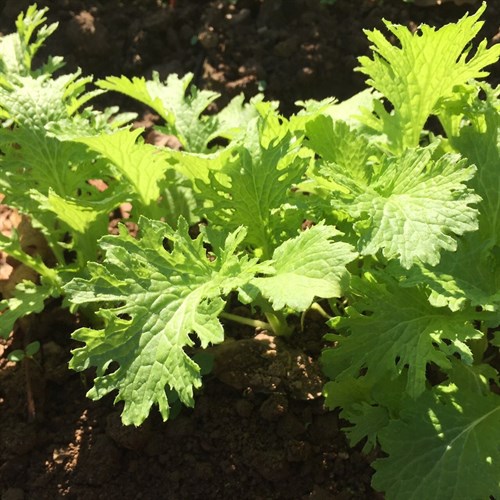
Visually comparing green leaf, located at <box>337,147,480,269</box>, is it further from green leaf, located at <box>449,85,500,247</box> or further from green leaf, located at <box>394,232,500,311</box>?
green leaf, located at <box>449,85,500,247</box>

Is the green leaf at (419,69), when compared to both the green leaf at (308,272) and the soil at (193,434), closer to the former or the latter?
the green leaf at (308,272)

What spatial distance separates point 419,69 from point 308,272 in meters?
0.73

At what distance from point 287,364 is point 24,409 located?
0.83 metres

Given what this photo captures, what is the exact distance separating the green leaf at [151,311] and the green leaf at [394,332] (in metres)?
0.34

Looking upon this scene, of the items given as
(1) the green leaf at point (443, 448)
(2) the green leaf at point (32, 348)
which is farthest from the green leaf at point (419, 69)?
(2) the green leaf at point (32, 348)

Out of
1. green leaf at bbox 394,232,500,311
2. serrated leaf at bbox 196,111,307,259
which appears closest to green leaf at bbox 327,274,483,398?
green leaf at bbox 394,232,500,311

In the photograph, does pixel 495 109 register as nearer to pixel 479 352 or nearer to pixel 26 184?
pixel 479 352

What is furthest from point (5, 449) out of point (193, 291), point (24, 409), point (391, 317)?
point (391, 317)

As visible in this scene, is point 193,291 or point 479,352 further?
point 479,352

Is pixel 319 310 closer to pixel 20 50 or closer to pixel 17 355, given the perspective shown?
pixel 17 355

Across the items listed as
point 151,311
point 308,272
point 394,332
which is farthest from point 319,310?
point 151,311

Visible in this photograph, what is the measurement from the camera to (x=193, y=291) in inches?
65.3

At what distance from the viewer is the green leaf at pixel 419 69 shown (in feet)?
5.82

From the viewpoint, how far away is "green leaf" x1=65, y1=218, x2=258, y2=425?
5.02 ft
